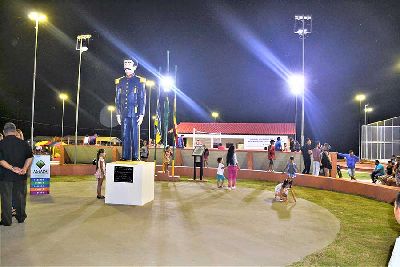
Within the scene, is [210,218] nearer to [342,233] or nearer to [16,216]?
[342,233]

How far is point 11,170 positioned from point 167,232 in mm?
3470

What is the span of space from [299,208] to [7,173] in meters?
7.86

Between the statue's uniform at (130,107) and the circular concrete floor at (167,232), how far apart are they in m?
1.82

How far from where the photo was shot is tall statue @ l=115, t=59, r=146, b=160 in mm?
11523

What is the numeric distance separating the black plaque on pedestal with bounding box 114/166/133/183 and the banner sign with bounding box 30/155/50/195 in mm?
3101

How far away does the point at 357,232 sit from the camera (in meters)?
8.18

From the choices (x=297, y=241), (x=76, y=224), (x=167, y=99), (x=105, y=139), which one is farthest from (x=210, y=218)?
(x=105, y=139)

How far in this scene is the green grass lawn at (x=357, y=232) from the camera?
20.3 ft

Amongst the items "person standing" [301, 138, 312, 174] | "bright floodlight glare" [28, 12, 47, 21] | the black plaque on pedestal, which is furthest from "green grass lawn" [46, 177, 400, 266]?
"bright floodlight glare" [28, 12, 47, 21]

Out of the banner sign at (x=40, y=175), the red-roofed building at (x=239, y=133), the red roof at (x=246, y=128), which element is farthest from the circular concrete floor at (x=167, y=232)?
the red roof at (x=246, y=128)

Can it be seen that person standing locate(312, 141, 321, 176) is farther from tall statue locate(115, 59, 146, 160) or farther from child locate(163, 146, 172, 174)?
tall statue locate(115, 59, 146, 160)

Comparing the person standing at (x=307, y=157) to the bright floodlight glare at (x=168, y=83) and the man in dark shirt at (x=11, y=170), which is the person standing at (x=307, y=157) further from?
the man in dark shirt at (x=11, y=170)

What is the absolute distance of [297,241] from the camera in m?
7.21

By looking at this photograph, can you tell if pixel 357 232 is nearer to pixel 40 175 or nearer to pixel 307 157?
pixel 40 175
